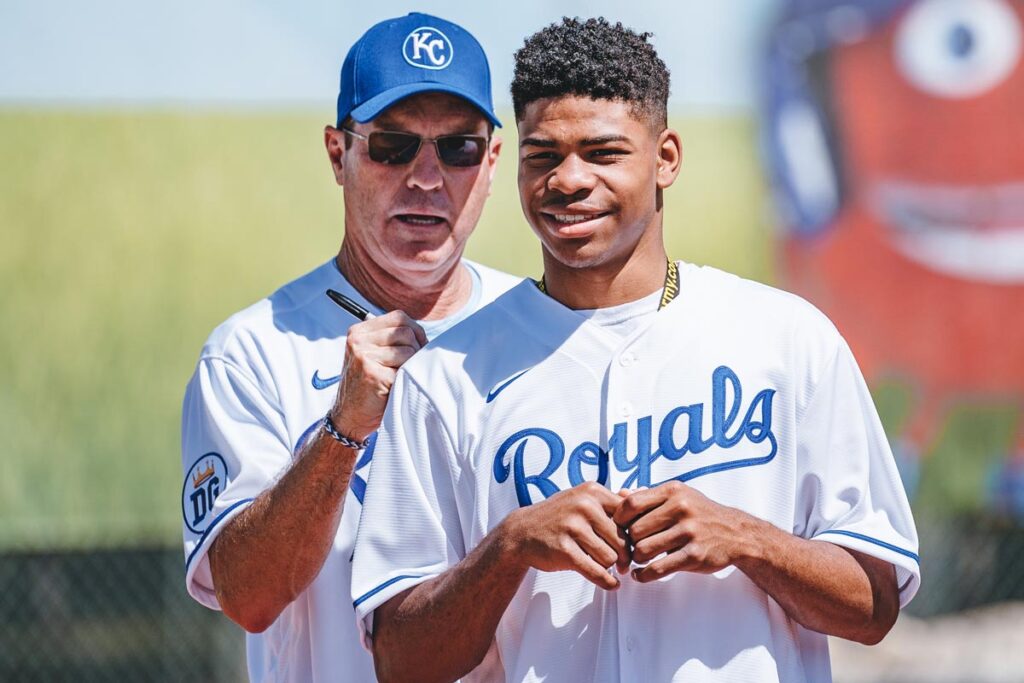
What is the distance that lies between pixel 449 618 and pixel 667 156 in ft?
2.32

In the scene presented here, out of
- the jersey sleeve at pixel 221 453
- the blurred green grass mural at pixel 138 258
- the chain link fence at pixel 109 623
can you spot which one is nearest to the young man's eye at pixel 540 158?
the jersey sleeve at pixel 221 453

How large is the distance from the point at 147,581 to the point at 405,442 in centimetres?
335

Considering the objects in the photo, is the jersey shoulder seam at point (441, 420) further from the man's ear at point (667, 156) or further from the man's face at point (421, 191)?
the man's face at point (421, 191)

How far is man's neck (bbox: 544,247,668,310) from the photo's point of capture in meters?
1.85

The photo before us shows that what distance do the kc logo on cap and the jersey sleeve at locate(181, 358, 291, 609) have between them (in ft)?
2.09

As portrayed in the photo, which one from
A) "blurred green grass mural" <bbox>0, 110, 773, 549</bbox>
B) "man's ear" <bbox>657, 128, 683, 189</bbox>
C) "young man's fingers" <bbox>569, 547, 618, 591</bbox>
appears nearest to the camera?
"young man's fingers" <bbox>569, 547, 618, 591</bbox>

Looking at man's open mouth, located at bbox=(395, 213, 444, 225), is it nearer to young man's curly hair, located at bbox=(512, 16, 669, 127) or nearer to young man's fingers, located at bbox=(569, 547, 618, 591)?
young man's curly hair, located at bbox=(512, 16, 669, 127)

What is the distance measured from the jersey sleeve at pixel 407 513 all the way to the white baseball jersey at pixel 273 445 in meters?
0.48

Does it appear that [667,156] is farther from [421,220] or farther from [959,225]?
[959,225]

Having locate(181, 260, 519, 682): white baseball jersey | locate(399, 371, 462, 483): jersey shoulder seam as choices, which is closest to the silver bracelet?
locate(181, 260, 519, 682): white baseball jersey

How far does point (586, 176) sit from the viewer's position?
1.76 m

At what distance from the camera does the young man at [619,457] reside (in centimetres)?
165

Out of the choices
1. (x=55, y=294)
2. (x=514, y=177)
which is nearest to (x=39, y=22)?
(x=55, y=294)

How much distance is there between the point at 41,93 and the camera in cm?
484
